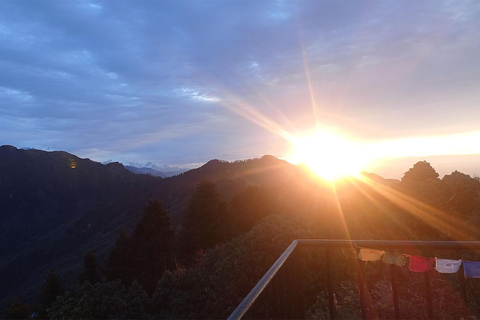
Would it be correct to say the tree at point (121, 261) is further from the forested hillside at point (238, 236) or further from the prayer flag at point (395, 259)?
the prayer flag at point (395, 259)

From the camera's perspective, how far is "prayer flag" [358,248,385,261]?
3146mm

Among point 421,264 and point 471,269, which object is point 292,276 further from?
point 471,269

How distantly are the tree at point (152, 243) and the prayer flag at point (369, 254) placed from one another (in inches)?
925

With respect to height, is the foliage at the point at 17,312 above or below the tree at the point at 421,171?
below

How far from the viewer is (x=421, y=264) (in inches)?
116

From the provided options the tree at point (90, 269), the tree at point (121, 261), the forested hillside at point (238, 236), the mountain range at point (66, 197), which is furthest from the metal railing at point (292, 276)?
the mountain range at point (66, 197)

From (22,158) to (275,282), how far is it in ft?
656

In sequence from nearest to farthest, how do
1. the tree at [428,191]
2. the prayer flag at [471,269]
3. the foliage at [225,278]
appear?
1. the prayer flag at [471,269]
2. the foliage at [225,278]
3. the tree at [428,191]

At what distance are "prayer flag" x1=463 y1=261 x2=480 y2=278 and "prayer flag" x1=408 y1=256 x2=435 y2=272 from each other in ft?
0.81

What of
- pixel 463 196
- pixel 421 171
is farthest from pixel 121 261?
pixel 463 196

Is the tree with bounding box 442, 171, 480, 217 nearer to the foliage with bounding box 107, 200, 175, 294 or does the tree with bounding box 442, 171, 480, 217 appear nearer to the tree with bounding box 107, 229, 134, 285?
the foliage with bounding box 107, 200, 175, 294

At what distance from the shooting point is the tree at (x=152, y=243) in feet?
83.9

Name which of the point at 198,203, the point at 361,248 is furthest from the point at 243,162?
the point at 361,248

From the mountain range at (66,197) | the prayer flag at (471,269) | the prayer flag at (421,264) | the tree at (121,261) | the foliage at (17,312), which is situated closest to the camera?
the prayer flag at (471,269)
